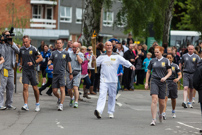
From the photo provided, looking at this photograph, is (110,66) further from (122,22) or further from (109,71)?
(122,22)

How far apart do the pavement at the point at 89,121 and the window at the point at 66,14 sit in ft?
154

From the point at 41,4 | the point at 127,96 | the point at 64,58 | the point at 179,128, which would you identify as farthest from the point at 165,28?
the point at 41,4

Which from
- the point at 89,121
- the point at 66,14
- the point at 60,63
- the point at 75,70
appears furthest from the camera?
the point at 66,14

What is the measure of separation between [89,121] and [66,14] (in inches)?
2045

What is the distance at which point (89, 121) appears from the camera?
11.1 m

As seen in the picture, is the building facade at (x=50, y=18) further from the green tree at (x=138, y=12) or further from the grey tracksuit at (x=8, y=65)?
the grey tracksuit at (x=8, y=65)

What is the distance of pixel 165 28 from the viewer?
32000 millimetres

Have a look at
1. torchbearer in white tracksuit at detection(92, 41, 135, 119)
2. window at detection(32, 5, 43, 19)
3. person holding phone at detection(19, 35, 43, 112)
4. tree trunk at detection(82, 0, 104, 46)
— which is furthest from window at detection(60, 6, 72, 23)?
torchbearer in white tracksuit at detection(92, 41, 135, 119)

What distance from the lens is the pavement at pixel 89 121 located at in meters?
9.62

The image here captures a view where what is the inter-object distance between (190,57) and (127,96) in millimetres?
3658

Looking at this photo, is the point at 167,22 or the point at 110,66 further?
the point at 167,22

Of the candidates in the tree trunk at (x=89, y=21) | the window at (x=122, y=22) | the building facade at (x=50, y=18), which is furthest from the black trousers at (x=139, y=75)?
the building facade at (x=50, y=18)

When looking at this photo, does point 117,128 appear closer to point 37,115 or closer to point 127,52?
point 37,115

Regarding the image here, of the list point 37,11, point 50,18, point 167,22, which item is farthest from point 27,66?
point 50,18
